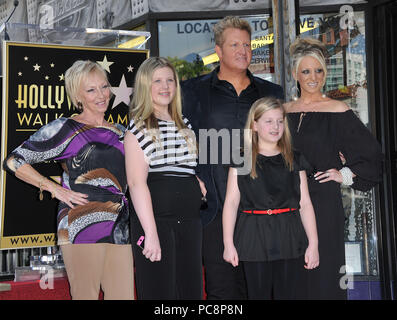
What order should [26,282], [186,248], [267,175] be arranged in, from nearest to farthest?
[186,248] → [267,175] → [26,282]

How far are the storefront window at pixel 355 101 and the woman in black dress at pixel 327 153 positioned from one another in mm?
1648

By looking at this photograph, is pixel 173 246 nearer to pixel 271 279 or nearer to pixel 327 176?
pixel 271 279

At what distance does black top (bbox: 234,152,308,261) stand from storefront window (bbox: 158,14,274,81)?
300 cm

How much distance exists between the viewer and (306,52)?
2.92 m

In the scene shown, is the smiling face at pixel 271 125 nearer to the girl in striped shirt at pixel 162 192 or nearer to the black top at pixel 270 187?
the black top at pixel 270 187

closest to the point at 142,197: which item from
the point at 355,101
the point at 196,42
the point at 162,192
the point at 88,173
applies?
the point at 162,192

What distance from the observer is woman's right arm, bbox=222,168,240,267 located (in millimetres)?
2639

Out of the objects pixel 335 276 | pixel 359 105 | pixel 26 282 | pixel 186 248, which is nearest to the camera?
pixel 186 248

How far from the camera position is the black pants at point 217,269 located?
2836 millimetres

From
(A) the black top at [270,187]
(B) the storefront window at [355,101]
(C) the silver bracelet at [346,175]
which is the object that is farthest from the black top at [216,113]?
(B) the storefront window at [355,101]

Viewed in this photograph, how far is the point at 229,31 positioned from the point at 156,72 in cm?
56

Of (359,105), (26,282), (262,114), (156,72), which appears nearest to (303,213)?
(262,114)

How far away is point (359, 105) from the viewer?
4.57m
